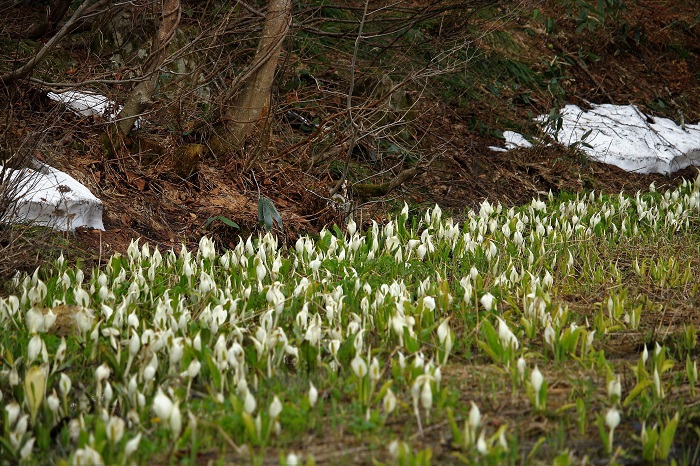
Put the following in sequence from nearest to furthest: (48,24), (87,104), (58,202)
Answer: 1. (58,202)
2. (87,104)
3. (48,24)

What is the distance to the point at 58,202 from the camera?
521cm

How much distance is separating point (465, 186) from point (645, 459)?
6017mm

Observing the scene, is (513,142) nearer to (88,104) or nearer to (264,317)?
(88,104)

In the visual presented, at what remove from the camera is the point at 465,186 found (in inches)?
330

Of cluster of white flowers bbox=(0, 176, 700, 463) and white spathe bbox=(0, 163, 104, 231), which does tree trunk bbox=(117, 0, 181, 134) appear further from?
cluster of white flowers bbox=(0, 176, 700, 463)

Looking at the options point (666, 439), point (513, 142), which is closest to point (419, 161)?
point (513, 142)

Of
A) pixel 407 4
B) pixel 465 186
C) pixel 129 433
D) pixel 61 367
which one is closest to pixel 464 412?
pixel 129 433

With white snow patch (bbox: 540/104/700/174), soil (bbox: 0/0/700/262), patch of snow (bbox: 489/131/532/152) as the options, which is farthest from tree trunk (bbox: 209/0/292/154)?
white snow patch (bbox: 540/104/700/174)

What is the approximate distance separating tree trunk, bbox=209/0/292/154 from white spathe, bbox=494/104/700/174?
11.9 ft

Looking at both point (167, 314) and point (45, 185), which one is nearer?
point (167, 314)

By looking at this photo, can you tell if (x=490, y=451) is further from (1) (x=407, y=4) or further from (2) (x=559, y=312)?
(1) (x=407, y=4)

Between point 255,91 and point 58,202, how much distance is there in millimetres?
2381

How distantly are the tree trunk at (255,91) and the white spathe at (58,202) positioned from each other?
1.77 metres

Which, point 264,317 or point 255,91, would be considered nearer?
point 264,317
